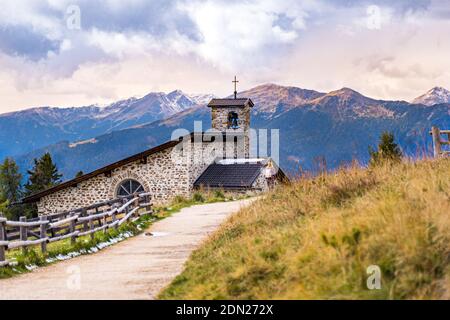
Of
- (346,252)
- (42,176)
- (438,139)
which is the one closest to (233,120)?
(438,139)

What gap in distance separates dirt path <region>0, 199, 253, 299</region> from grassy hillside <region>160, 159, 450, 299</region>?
2.21ft

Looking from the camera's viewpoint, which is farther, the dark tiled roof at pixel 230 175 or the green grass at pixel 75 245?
the dark tiled roof at pixel 230 175

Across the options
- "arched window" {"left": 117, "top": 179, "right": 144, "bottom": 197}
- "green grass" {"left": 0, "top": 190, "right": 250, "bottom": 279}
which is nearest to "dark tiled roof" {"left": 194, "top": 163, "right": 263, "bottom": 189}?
"arched window" {"left": 117, "top": 179, "right": 144, "bottom": 197}

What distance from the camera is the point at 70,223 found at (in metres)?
15.2

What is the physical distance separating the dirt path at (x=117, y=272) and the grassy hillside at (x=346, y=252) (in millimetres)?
673

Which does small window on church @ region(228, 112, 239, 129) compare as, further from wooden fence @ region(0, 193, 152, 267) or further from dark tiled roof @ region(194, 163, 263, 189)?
wooden fence @ region(0, 193, 152, 267)

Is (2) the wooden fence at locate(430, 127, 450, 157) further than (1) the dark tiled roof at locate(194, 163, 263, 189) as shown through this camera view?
No

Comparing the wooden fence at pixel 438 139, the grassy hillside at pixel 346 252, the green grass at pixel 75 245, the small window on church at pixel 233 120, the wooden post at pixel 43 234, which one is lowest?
the green grass at pixel 75 245

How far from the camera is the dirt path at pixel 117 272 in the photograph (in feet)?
28.6

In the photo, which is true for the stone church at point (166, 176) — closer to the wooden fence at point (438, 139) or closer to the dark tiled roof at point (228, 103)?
the dark tiled roof at point (228, 103)

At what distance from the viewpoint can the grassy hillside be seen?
20.3ft

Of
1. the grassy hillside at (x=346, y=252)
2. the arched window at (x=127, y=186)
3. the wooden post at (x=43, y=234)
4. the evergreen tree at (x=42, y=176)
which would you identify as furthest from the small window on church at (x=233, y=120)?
the evergreen tree at (x=42, y=176)
